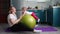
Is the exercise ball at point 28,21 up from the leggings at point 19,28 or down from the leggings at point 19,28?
up

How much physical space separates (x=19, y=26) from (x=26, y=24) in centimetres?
26

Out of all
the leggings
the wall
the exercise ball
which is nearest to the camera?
the exercise ball

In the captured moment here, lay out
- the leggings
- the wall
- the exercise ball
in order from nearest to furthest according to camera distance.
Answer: the exercise ball
the leggings
the wall

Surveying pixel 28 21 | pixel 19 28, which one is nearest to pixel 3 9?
pixel 19 28

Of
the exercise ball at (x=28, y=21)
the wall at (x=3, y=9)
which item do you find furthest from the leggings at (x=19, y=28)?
the wall at (x=3, y=9)

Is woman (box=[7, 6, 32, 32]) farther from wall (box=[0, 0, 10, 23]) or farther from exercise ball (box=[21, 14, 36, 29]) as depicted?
wall (box=[0, 0, 10, 23])

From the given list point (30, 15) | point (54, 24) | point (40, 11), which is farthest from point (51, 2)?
point (30, 15)

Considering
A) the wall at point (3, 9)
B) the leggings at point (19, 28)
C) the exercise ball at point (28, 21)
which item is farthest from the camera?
the wall at point (3, 9)

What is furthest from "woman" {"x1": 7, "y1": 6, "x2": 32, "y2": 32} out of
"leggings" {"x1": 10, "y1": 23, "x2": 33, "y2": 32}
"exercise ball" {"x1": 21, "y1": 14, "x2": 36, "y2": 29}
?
"exercise ball" {"x1": 21, "y1": 14, "x2": 36, "y2": 29}

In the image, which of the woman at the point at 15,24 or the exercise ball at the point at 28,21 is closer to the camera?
the exercise ball at the point at 28,21

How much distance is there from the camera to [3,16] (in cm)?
757

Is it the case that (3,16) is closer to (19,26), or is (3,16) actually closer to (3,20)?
(3,20)

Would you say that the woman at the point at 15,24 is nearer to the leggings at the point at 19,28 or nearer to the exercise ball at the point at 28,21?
the leggings at the point at 19,28

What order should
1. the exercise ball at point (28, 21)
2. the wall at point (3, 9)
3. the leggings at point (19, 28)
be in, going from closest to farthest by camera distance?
A: the exercise ball at point (28, 21), the leggings at point (19, 28), the wall at point (3, 9)
